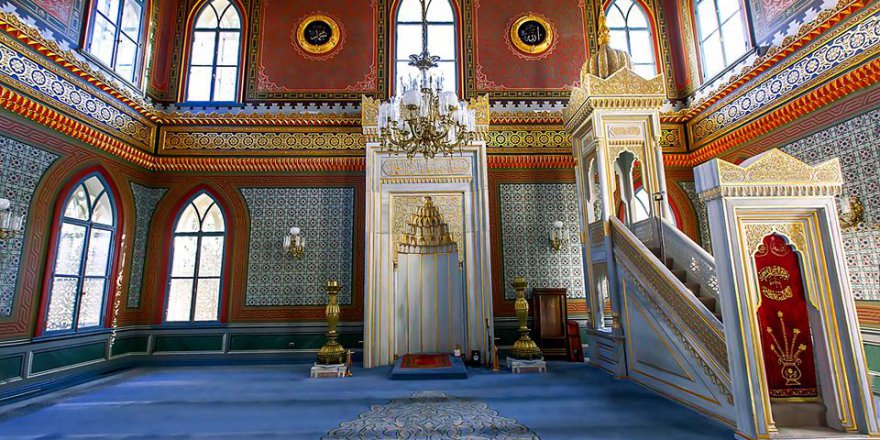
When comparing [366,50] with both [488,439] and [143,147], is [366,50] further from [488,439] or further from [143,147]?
[488,439]

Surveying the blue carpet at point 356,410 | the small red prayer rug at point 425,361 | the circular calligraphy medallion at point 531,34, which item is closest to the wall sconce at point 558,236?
the blue carpet at point 356,410

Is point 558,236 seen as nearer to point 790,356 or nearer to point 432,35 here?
point 790,356

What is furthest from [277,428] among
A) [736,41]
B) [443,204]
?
[736,41]

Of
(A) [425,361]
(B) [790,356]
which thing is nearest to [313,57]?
(A) [425,361]

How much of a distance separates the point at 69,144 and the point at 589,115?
7670 millimetres

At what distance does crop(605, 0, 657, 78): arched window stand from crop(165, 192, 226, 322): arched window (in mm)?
8758

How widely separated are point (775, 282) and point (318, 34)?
28.0 feet

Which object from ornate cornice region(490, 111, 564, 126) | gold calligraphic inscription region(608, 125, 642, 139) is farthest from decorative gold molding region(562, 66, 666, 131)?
ornate cornice region(490, 111, 564, 126)

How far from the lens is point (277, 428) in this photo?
3.72m

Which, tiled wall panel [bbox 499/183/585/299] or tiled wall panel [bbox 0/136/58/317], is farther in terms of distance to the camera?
tiled wall panel [bbox 499/183/585/299]

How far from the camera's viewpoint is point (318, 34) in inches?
335

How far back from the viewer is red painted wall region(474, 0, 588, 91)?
8422 mm

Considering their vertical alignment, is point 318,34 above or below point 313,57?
above

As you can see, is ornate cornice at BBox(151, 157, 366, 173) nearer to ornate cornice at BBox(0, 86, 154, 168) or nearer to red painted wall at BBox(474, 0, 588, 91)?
ornate cornice at BBox(0, 86, 154, 168)
